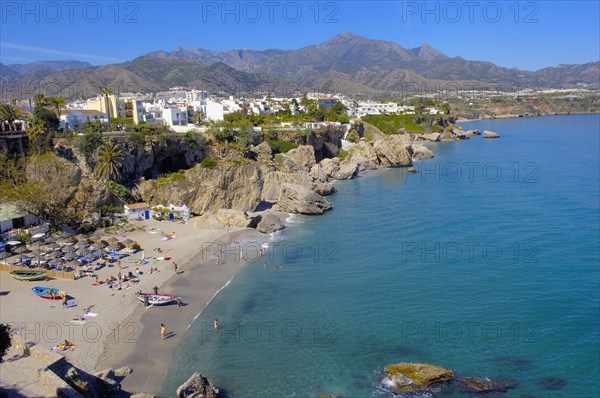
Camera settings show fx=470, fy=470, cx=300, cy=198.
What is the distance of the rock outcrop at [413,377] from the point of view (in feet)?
62.3

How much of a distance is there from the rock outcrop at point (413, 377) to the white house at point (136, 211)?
99.2ft

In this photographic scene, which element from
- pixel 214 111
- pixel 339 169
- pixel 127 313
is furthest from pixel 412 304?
pixel 214 111

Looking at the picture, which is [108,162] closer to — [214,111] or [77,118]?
[77,118]

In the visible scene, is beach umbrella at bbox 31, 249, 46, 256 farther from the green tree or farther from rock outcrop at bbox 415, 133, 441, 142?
rock outcrop at bbox 415, 133, 441, 142

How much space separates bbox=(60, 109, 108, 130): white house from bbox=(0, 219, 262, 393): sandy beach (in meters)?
32.3

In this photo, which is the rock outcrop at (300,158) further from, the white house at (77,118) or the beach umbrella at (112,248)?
the beach umbrella at (112,248)

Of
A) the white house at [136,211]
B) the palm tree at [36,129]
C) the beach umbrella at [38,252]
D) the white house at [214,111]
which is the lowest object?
the beach umbrella at [38,252]

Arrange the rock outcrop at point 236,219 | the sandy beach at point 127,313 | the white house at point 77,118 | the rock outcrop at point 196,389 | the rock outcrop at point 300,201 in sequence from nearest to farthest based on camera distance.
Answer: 1. the rock outcrop at point 196,389
2. the sandy beach at point 127,313
3. the rock outcrop at point 236,219
4. the rock outcrop at point 300,201
5. the white house at point 77,118

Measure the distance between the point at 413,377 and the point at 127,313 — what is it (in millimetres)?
15280

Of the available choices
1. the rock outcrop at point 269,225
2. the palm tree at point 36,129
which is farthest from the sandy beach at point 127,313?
the palm tree at point 36,129

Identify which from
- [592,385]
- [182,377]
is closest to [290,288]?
[182,377]

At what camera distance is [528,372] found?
65.9 ft

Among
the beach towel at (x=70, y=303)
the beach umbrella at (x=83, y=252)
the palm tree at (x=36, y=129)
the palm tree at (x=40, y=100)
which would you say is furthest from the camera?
the palm tree at (x=40, y=100)

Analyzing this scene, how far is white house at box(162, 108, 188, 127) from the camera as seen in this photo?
69.8m
